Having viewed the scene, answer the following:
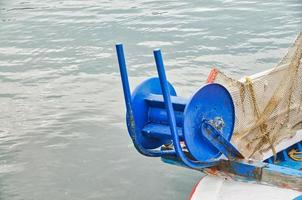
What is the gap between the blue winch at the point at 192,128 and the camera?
4883mm

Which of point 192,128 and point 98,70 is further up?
point 192,128

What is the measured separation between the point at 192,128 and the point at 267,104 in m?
2.00

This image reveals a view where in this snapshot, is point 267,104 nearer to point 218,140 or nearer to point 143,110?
point 218,140

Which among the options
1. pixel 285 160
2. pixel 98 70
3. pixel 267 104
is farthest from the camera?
pixel 98 70

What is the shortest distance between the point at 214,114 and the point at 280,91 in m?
1.87

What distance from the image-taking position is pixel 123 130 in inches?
388

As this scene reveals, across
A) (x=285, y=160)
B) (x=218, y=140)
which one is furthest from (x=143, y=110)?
(x=285, y=160)

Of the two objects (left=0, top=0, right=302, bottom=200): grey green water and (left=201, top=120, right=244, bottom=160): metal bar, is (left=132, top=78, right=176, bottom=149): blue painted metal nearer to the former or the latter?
(left=201, top=120, right=244, bottom=160): metal bar

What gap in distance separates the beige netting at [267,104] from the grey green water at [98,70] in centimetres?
154

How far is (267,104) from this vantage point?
660 centimetres

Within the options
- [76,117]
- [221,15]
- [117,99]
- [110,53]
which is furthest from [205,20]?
[76,117]

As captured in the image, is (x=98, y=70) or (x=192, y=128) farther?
(x=98, y=70)

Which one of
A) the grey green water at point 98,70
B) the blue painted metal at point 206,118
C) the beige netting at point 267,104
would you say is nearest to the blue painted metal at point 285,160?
the beige netting at point 267,104

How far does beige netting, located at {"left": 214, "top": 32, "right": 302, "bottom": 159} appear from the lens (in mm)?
6191
